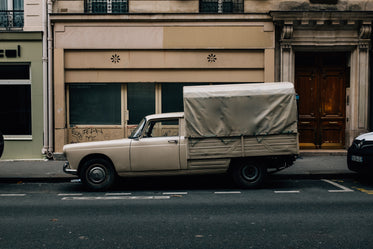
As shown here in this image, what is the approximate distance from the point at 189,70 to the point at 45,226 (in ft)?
29.3

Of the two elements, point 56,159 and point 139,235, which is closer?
point 139,235

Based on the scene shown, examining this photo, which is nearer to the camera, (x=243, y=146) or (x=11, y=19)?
(x=243, y=146)

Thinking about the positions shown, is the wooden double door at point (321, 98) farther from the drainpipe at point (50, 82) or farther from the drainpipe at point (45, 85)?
the drainpipe at point (45, 85)

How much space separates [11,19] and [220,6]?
718 centimetres

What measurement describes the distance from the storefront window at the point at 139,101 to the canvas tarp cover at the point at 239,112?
16.9 ft

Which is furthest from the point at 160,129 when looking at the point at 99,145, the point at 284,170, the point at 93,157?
the point at 284,170

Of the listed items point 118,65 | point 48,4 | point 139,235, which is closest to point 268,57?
point 118,65

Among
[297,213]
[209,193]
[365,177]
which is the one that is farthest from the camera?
[365,177]

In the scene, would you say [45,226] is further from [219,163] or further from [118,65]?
[118,65]

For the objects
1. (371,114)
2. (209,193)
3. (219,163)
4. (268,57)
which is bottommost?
(209,193)

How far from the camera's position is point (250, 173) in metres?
8.88

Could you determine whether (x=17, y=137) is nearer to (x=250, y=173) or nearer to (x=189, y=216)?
(x=250, y=173)

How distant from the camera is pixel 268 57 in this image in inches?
538

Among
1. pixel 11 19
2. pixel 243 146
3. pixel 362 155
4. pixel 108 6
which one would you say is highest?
pixel 108 6
